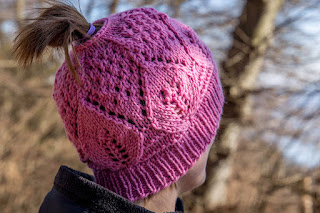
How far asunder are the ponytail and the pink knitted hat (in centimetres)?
9

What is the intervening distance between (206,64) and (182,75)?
0.20m

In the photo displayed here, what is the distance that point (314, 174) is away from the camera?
12.5 feet

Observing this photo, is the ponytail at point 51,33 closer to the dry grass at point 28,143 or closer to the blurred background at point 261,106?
the blurred background at point 261,106

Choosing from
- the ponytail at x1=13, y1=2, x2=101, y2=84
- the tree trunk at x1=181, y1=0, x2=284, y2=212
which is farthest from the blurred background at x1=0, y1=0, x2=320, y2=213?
the ponytail at x1=13, y1=2, x2=101, y2=84

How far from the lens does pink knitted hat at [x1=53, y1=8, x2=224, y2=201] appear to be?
1527mm

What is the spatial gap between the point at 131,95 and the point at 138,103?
0.15ft

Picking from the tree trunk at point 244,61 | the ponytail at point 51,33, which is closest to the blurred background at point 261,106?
the tree trunk at point 244,61

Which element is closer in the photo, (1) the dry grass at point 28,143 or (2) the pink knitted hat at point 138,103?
(2) the pink knitted hat at point 138,103

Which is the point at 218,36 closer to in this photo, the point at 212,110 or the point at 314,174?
the point at 314,174

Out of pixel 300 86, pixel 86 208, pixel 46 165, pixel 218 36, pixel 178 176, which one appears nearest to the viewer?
pixel 86 208

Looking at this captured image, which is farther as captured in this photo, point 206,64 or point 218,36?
point 218,36

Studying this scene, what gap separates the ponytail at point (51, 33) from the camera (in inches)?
57.8

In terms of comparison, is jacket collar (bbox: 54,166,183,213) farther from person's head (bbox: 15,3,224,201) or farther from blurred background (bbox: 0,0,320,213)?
blurred background (bbox: 0,0,320,213)

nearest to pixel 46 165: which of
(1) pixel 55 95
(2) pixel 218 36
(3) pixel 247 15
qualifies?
(2) pixel 218 36
